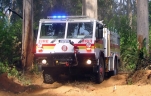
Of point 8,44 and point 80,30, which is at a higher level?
point 80,30

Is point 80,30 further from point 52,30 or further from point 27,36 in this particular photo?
point 27,36

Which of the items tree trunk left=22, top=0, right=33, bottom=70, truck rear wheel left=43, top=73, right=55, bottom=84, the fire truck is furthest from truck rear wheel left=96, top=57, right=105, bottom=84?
tree trunk left=22, top=0, right=33, bottom=70

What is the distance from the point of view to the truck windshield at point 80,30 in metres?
12.7

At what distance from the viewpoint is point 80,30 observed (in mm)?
12750

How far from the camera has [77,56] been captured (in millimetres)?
12414

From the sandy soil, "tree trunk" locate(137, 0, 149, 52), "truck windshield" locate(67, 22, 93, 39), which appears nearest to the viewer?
the sandy soil

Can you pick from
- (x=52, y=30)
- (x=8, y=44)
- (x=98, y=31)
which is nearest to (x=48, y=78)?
(x=52, y=30)

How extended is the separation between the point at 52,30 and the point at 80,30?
104 centimetres

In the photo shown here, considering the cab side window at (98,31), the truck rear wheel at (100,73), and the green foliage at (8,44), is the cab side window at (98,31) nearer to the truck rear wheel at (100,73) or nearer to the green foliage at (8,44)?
the truck rear wheel at (100,73)

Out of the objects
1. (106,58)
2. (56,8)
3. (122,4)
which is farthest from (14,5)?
(106,58)

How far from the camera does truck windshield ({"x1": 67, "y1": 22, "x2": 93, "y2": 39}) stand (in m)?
12.7

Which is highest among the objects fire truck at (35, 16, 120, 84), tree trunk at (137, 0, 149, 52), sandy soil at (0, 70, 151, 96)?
tree trunk at (137, 0, 149, 52)

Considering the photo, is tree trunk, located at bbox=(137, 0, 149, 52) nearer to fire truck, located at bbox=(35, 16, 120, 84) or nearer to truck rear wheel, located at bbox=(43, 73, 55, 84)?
fire truck, located at bbox=(35, 16, 120, 84)

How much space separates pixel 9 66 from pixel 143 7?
750cm
